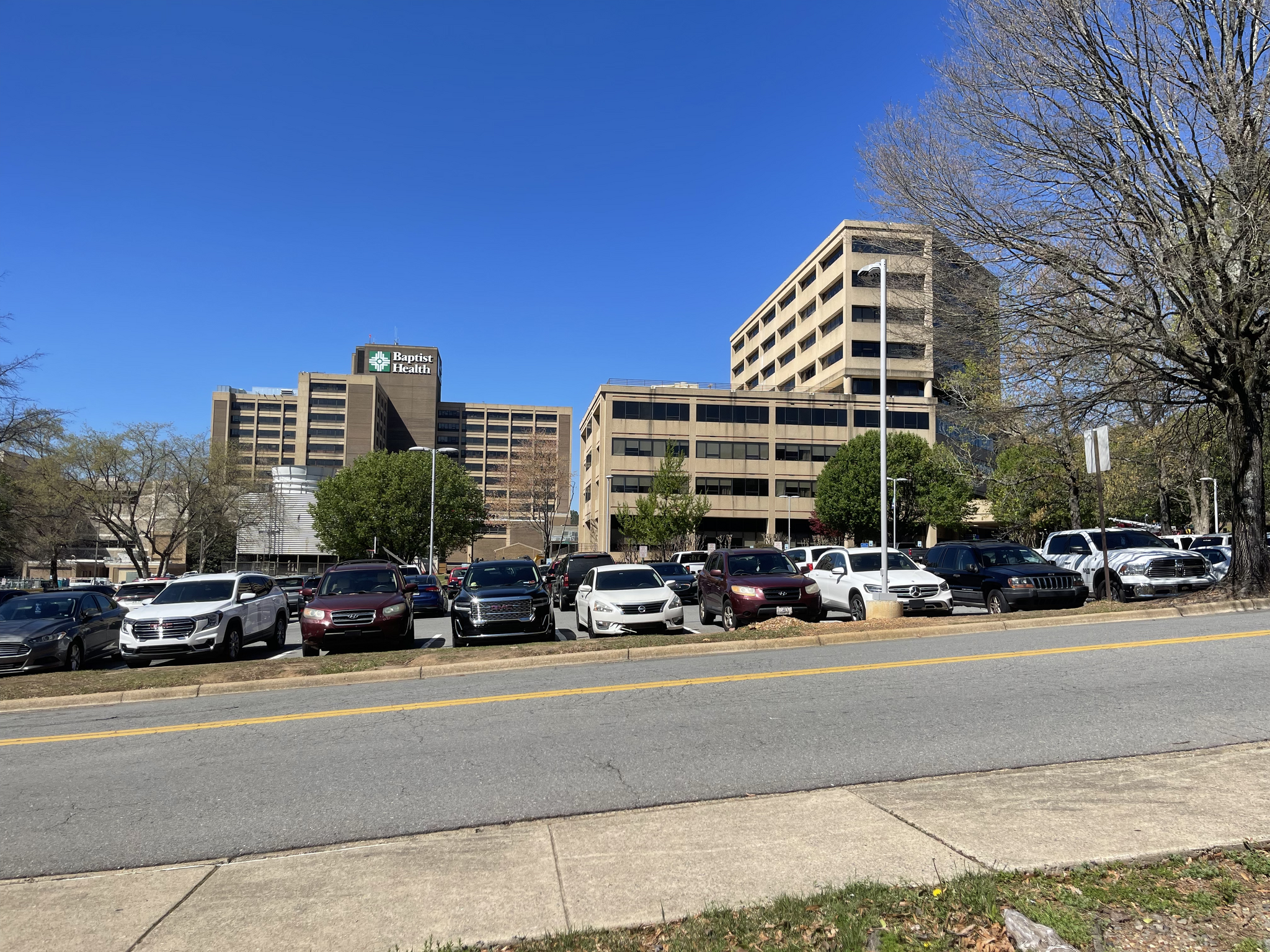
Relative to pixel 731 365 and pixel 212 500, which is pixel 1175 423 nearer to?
pixel 212 500

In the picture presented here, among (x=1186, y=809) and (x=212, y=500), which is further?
(x=212, y=500)

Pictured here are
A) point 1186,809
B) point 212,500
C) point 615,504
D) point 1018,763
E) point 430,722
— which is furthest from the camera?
point 615,504

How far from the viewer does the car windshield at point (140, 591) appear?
27.8 metres

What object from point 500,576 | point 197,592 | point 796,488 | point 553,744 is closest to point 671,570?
point 500,576

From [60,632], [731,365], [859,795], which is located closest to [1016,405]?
[859,795]

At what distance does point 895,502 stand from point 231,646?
53.9 meters

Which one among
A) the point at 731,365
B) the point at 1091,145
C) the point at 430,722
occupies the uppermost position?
the point at 731,365

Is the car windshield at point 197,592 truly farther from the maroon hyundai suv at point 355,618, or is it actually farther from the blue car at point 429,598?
the blue car at point 429,598

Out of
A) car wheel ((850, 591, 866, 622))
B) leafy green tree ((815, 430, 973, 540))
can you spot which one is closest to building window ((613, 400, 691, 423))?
leafy green tree ((815, 430, 973, 540))

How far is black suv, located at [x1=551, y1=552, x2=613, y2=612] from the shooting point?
25875mm

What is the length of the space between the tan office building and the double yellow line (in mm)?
90619

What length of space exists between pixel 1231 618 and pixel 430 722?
528 inches

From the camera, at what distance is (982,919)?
3.58 meters

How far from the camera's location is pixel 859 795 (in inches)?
213
